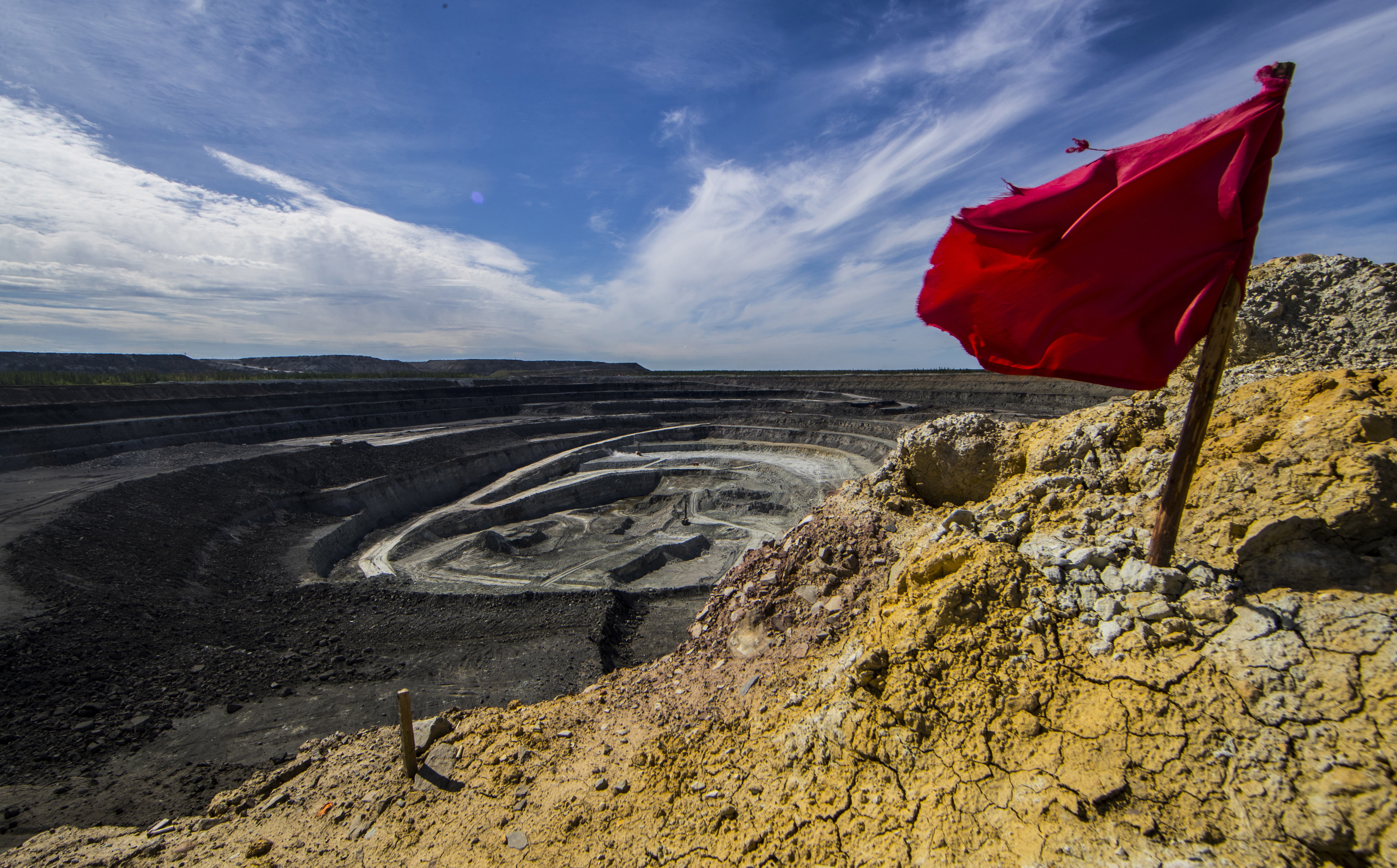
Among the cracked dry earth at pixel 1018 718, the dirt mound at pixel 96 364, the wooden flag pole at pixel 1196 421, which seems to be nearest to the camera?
the cracked dry earth at pixel 1018 718

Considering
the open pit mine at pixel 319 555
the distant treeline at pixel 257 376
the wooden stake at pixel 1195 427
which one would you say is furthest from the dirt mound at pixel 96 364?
the wooden stake at pixel 1195 427

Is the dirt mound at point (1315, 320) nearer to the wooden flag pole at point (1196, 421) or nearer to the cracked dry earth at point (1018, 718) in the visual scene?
the cracked dry earth at point (1018, 718)

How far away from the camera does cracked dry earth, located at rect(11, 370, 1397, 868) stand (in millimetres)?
2799

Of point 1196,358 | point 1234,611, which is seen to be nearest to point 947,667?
point 1234,611

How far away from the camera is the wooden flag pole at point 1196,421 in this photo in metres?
3.37

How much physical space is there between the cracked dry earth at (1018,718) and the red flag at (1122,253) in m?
1.38

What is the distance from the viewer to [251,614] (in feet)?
41.0

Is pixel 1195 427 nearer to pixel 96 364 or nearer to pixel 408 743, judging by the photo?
pixel 408 743

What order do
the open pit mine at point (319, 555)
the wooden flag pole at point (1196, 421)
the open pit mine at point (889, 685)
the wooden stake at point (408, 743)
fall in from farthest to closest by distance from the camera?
the open pit mine at point (319, 555) → the wooden stake at point (408, 743) → the wooden flag pole at point (1196, 421) → the open pit mine at point (889, 685)

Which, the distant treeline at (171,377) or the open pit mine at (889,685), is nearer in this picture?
the open pit mine at (889,685)

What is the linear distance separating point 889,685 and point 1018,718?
2.72 ft

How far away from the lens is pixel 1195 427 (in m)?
3.56

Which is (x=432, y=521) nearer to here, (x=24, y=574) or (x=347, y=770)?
(x=24, y=574)

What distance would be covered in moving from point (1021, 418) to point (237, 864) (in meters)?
32.2
